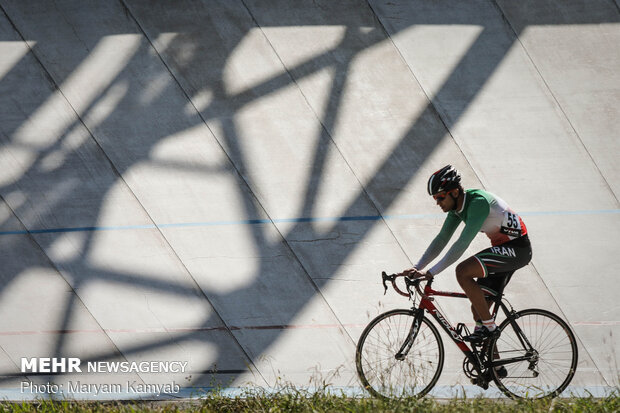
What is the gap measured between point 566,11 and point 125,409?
5.90m

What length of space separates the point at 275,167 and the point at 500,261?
2688mm

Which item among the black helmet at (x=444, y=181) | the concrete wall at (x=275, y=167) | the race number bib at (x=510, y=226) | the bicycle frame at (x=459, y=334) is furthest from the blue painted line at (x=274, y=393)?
the black helmet at (x=444, y=181)

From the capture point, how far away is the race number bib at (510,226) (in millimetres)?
4734

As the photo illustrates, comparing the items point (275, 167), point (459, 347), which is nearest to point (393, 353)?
point (459, 347)

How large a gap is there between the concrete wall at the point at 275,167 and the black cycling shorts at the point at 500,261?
1337 millimetres

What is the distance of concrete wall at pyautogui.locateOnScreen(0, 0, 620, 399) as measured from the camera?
6113 millimetres

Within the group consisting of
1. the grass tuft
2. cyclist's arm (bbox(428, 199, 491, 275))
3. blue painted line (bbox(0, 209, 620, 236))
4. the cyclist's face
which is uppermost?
blue painted line (bbox(0, 209, 620, 236))

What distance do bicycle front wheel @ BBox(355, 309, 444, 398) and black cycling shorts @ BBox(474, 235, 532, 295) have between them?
62 centimetres

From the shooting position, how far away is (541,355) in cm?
546

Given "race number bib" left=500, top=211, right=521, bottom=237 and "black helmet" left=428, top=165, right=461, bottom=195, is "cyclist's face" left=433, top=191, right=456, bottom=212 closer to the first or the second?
"black helmet" left=428, top=165, right=461, bottom=195

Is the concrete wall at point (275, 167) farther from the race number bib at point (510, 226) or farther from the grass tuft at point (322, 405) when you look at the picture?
the race number bib at point (510, 226)

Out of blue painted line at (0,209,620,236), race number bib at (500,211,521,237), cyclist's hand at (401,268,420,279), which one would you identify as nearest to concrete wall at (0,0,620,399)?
blue painted line at (0,209,620,236)

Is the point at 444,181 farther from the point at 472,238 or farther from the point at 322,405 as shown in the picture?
the point at 322,405

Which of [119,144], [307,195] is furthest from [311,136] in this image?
[119,144]
